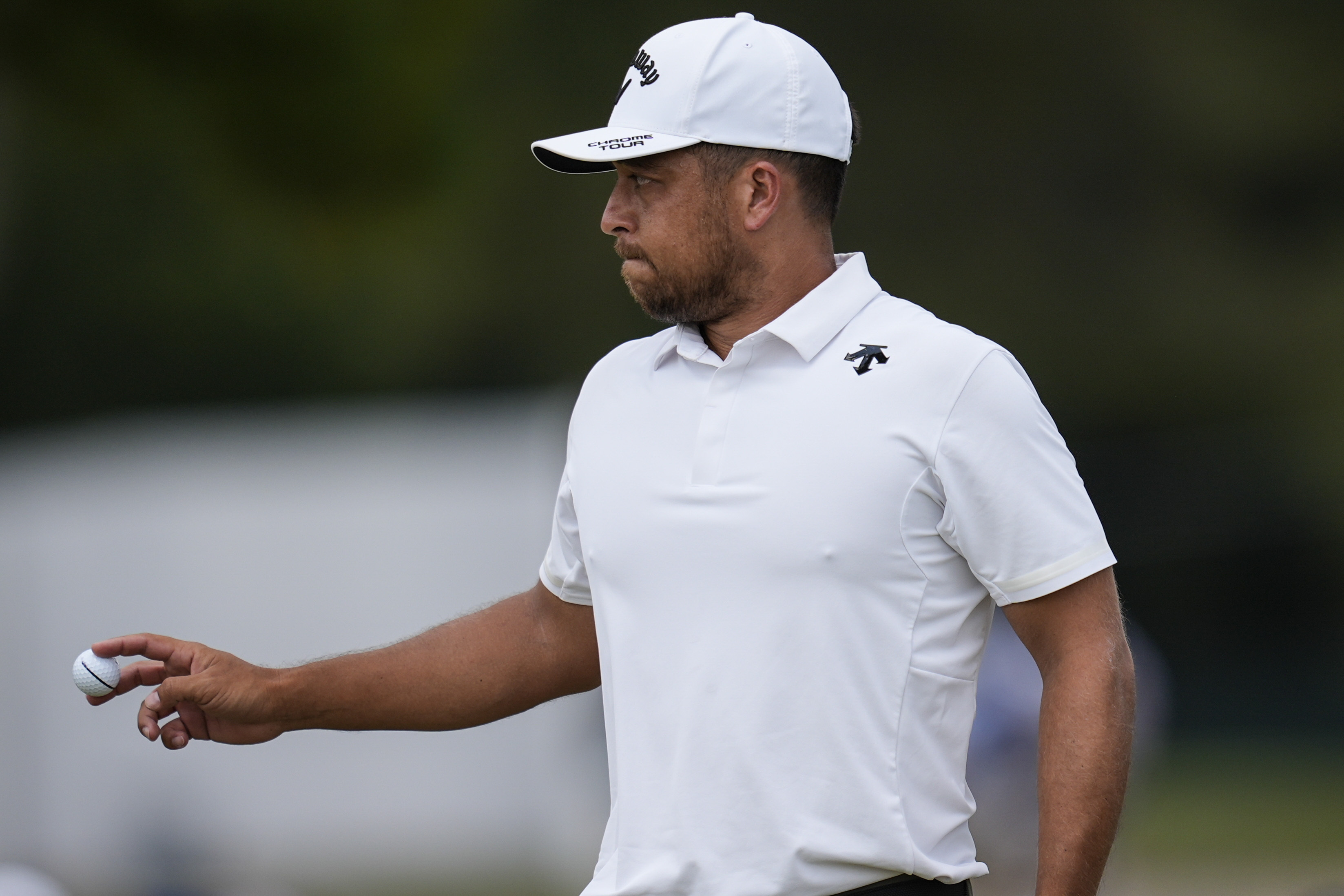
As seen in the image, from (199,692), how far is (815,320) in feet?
3.47

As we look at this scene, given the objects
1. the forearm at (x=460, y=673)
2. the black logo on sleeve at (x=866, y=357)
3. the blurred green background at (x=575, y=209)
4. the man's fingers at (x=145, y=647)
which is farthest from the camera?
the blurred green background at (x=575, y=209)

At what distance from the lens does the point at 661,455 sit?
2.30m

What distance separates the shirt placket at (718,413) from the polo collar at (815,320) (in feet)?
0.09

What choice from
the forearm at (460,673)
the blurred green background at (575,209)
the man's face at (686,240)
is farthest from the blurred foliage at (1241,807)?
the man's face at (686,240)

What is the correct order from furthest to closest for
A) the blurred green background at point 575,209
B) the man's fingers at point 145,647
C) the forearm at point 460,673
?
the blurred green background at point 575,209 < the forearm at point 460,673 < the man's fingers at point 145,647

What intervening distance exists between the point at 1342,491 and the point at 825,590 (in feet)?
43.7

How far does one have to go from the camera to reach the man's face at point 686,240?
2.37 meters

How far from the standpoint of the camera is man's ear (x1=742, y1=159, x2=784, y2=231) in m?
2.37

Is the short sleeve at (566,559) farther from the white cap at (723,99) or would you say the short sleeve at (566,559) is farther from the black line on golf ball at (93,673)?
the black line on golf ball at (93,673)

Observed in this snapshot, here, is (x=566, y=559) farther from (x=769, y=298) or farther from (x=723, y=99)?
(x=723, y=99)

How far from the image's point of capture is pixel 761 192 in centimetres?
239

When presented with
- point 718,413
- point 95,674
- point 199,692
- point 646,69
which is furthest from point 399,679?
point 646,69

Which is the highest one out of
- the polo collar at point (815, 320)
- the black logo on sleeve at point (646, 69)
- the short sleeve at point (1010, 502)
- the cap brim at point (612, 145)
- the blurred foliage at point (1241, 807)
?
the black logo on sleeve at point (646, 69)

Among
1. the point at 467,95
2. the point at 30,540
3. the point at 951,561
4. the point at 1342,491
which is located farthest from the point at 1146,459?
the point at 951,561
